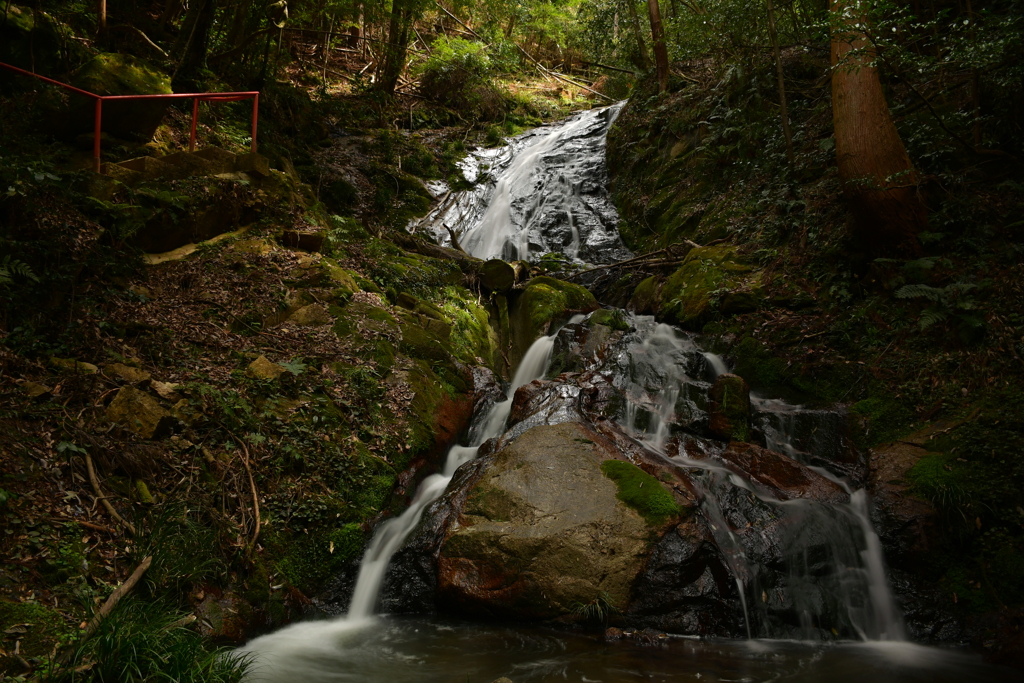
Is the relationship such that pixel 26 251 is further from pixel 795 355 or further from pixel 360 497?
pixel 795 355

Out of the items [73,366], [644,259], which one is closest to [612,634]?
[73,366]

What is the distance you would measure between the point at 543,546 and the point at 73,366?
4281mm

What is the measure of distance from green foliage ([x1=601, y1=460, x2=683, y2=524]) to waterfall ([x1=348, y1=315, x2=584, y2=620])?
193 cm

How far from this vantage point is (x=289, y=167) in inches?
471

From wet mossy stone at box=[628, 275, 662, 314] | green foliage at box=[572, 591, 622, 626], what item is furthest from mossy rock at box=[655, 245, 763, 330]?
green foliage at box=[572, 591, 622, 626]

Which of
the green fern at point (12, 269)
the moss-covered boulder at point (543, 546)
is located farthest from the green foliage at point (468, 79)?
the moss-covered boulder at point (543, 546)

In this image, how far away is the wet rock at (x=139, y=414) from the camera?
190 inches

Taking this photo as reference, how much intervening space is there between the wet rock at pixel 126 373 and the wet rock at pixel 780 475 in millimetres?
5916

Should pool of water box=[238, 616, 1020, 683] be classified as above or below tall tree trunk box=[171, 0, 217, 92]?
below

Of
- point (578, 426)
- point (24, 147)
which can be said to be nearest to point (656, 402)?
point (578, 426)

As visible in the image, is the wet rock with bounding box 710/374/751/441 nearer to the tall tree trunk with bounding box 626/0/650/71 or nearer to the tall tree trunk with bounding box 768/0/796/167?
the tall tree trunk with bounding box 768/0/796/167

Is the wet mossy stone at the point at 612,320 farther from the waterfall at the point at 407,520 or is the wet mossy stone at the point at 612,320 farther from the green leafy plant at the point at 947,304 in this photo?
the green leafy plant at the point at 947,304

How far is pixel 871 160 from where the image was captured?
7.53 m

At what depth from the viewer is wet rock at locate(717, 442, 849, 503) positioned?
234 inches
